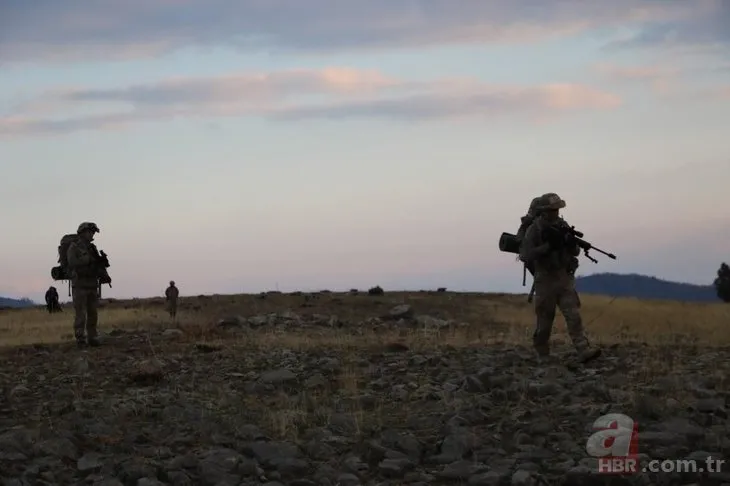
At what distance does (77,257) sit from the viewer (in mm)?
19266

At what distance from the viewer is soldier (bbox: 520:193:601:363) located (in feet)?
44.9

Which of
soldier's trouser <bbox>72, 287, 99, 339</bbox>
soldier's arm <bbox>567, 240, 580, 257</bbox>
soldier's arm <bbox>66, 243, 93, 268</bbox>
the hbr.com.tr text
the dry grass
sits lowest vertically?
the hbr.com.tr text

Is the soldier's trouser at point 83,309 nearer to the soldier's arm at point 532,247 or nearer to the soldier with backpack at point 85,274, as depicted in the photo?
the soldier with backpack at point 85,274

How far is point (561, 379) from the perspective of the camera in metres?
11.5

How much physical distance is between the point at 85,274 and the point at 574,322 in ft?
34.7

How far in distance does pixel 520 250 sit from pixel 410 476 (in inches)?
278

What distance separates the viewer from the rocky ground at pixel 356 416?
7.62 m

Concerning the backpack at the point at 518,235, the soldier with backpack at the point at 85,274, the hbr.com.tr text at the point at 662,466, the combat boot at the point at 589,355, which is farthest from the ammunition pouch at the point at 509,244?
the soldier with backpack at the point at 85,274

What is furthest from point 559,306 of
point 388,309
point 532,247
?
point 388,309

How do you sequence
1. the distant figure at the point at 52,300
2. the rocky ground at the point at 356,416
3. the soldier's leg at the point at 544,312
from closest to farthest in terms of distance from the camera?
Result: the rocky ground at the point at 356,416 → the soldier's leg at the point at 544,312 → the distant figure at the point at 52,300

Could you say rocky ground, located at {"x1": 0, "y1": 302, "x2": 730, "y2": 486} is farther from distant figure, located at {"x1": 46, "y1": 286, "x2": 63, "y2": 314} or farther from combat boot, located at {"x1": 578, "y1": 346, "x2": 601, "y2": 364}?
distant figure, located at {"x1": 46, "y1": 286, "x2": 63, "y2": 314}

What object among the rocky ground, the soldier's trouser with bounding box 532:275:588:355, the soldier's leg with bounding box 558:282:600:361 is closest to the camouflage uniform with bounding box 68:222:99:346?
the rocky ground

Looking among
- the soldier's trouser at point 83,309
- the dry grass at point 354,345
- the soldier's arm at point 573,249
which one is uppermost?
the soldier's arm at point 573,249

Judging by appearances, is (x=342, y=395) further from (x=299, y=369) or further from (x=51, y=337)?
(x=51, y=337)
